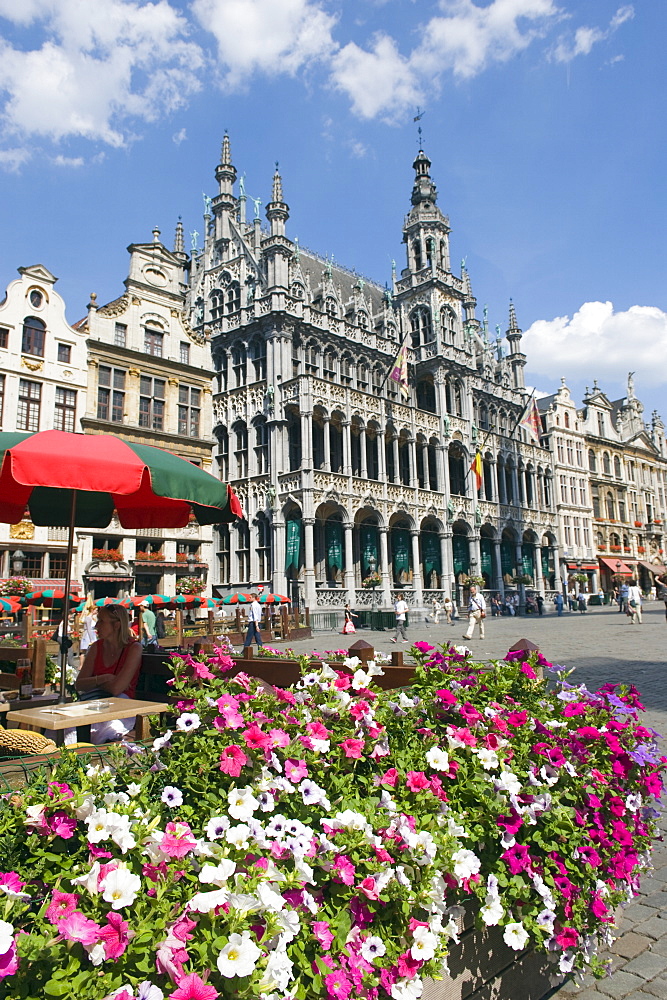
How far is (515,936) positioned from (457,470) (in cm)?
4320

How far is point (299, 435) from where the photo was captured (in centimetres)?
3466

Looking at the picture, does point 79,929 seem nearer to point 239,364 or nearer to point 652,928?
point 652,928

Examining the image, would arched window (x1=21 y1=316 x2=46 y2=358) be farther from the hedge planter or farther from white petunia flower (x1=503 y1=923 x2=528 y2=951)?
white petunia flower (x1=503 y1=923 x2=528 y2=951)

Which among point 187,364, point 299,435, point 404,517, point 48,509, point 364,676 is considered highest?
point 187,364

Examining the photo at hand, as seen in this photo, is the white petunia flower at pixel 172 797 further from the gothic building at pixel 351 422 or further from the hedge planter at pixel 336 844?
the gothic building at pixel 351 422

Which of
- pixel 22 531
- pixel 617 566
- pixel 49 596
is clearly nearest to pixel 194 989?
pixel 49 596

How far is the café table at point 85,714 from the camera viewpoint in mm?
4137

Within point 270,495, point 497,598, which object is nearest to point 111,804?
point 270,495

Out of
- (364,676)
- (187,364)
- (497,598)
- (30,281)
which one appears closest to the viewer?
(364,676)

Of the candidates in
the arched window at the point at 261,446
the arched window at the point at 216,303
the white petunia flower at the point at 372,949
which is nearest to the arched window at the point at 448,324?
the arched window at the point at 216,303

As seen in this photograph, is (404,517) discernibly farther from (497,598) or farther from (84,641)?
(84,641)

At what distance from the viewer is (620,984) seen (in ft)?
10.1

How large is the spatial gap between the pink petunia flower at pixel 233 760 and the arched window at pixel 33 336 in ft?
86.5

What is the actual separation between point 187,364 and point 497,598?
2559 centimetres
